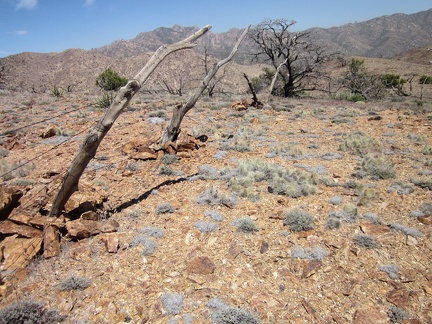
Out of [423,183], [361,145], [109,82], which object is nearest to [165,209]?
[423,183]

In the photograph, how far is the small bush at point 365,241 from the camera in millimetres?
4848

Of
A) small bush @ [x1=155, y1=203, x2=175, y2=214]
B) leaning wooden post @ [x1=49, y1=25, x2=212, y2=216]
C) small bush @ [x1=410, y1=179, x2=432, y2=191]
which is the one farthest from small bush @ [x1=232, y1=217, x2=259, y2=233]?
small bush @ [x1=410, y1=179, x2=432, y2=191]

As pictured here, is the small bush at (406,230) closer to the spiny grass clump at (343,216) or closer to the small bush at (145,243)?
the spiny grass clump at (343,216)

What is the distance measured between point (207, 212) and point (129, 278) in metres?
2.16

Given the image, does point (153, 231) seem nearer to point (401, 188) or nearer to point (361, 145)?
point (401, 188)

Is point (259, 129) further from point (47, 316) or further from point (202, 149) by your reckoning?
point (47, 316)

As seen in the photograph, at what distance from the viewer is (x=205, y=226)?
5441 millimetres

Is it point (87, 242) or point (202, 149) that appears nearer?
point (87, 242)

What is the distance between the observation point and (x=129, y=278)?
4.24 meters

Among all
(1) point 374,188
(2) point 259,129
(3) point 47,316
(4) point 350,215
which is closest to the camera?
(3) point 47,316

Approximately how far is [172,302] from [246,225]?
2088 millimetres

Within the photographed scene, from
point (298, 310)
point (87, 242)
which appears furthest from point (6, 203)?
point (298, 310)

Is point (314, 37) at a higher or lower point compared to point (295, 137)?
higher

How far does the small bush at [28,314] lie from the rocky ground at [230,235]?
0.18 feet
